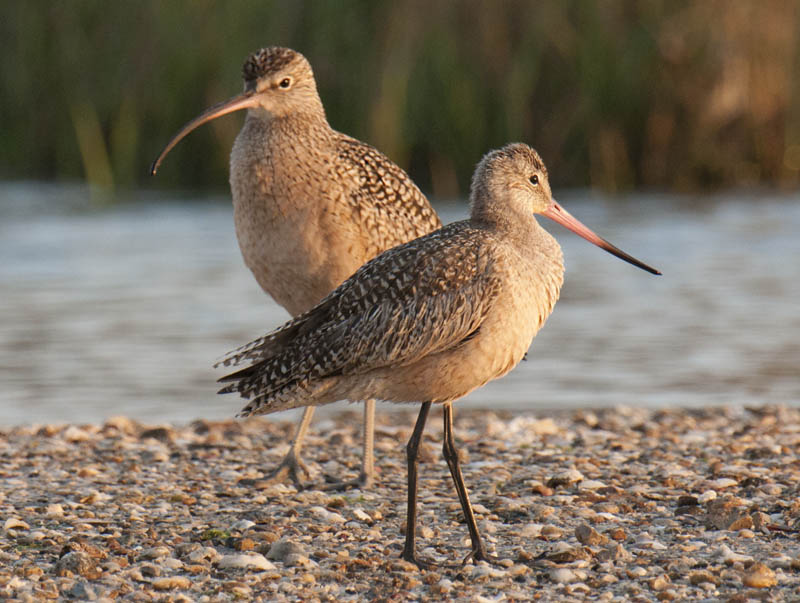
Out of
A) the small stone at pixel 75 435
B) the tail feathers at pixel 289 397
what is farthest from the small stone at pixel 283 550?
the small stone at pixel 75 435

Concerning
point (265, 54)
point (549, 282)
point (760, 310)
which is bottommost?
point (760, 310)

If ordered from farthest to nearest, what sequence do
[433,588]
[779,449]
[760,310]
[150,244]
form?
[150,244] < [760,310] < [779,449] < [433,588]

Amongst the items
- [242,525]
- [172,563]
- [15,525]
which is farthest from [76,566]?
[242,525]

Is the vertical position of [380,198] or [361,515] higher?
[380,198]

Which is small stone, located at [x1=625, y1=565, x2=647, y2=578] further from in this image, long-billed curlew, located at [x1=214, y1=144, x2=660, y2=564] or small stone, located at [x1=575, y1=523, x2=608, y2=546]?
long-billed curlew, located at [x1=214, y1=144, x2=660, y2=564]

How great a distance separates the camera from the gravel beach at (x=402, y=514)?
5.16m

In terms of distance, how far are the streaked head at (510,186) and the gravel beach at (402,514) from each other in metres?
1.33

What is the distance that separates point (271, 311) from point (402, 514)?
21.4 ft

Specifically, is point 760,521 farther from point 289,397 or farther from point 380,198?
point 380,198

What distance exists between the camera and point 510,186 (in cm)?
610

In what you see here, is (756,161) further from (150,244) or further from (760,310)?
(150,244)

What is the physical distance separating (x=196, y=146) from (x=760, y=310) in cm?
922

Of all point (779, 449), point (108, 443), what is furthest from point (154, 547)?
point (779, 449)

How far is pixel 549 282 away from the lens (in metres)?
5.76
